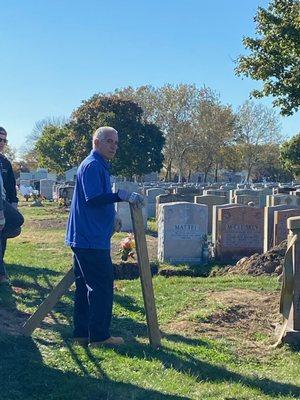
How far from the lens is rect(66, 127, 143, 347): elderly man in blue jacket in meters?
5.47

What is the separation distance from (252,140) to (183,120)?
31.7ft

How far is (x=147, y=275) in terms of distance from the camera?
575 cm

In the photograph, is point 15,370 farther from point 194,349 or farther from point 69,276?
point 194,349

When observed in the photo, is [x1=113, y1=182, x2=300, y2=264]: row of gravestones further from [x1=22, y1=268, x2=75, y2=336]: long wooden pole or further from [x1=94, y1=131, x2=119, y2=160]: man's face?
[x1=94, y1=131, x2=119, y2=160]: man's face

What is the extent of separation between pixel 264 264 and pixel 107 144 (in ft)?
20.9

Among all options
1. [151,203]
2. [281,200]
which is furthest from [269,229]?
[151,203]

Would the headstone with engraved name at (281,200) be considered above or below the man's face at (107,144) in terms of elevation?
below

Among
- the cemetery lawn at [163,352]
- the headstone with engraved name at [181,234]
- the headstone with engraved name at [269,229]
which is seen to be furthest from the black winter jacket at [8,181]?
the headstone with engraved name at [269,229]

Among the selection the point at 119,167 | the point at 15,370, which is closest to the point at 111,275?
the point at 15,370

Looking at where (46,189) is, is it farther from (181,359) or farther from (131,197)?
(181,359)

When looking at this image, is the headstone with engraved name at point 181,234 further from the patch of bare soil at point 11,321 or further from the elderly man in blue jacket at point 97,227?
the elderly man in blue jacket at point 97,227

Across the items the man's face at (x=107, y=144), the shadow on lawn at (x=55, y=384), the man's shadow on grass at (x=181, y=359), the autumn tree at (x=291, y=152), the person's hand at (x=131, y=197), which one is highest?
the autumn tree at (x=291, y=152)

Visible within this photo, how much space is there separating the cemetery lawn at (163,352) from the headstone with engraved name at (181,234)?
3.67m

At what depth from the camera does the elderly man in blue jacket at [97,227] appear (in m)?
5.47
